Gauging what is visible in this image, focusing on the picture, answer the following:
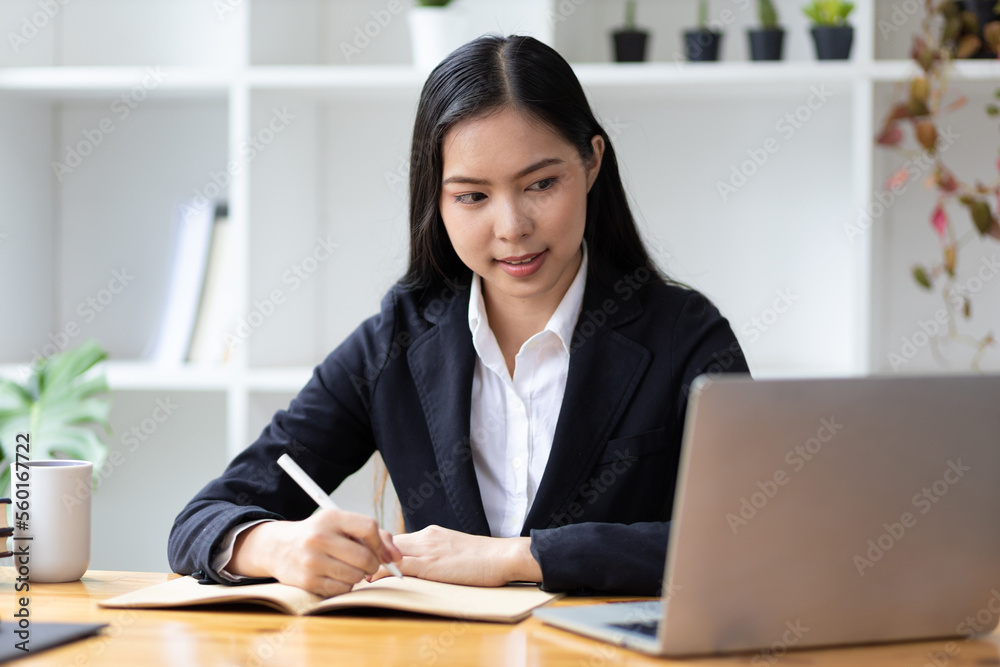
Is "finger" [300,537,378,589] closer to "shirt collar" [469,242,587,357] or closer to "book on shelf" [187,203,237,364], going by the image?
"shirt collar" [469,242,587,357]

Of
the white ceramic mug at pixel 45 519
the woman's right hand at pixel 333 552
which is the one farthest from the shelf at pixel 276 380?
the woman's right hand at pixel 333 552

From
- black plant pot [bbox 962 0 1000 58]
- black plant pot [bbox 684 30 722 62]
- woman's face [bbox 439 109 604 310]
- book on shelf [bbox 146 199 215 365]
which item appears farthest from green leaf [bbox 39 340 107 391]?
black plant pot [bbox 962 0 1000 58]

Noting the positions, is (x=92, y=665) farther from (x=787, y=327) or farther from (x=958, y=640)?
(x=787, y=327)

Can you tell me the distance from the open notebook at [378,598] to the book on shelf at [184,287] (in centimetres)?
127

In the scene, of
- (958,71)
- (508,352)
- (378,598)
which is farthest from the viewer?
(958,71)

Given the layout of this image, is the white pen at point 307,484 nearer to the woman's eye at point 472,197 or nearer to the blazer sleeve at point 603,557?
the blazer sleeve at point 603,557

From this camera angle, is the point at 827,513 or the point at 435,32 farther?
the point at 435,32

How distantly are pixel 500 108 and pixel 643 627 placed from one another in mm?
745

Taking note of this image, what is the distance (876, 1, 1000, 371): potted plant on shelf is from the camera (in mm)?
1870

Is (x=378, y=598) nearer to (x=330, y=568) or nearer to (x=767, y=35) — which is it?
(x=330, y=568)

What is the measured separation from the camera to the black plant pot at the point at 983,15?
1963mm

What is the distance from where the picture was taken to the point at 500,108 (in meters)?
1.33

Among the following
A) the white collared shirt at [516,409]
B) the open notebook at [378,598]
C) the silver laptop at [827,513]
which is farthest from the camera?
the white collared shirt at [516,409]

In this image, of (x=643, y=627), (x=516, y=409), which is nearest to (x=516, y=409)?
(x=516, y=409)
